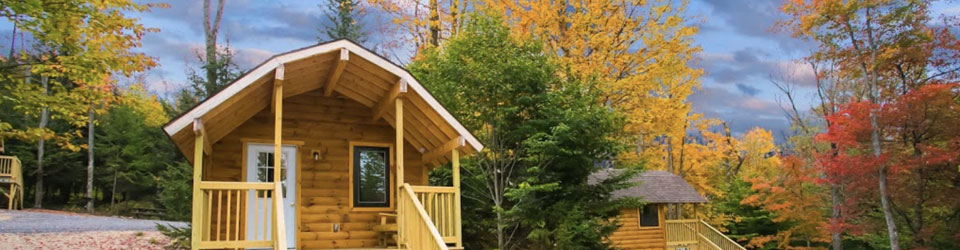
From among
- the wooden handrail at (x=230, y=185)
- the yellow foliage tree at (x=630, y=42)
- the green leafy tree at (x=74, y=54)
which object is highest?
the yellow foliage tree at (x=630, y=42)

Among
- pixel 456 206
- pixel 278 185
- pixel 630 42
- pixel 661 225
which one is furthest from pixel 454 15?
pixel 278 185

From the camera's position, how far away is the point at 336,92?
9906 millimetres

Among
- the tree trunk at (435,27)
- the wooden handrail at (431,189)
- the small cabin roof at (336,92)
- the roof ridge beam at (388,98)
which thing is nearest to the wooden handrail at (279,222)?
the small cabin roof at (336,92)

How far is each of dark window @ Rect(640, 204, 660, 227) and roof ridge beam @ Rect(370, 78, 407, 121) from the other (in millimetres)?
14307

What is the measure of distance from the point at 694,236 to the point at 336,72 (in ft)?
57.0

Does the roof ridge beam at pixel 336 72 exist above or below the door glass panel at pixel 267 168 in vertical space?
above

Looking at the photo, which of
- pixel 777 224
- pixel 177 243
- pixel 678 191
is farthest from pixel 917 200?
pixel 177 243

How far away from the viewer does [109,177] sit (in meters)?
31.7

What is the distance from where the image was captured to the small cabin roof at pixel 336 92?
300 inches

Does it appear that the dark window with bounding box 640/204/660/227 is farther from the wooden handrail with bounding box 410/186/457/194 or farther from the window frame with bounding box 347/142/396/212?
the wooden handrail with bounding box 410/186/457/194

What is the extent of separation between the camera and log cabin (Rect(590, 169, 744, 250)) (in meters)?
21.5

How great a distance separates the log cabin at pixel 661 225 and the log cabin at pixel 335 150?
12.5 meters

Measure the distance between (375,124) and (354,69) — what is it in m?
1.58

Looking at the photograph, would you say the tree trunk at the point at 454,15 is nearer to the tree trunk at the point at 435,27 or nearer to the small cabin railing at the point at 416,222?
the tree trunk at the point at 435,27
